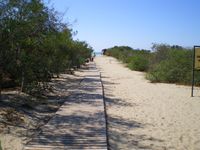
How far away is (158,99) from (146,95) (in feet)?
4.96

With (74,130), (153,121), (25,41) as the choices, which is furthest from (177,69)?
(74,130)

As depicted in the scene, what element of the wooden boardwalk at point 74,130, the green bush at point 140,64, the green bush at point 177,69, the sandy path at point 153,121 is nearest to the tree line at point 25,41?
the wooden boardwalk at point 74,130

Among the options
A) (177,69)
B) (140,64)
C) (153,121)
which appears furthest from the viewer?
(140,64)

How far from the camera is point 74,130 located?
32.6ft

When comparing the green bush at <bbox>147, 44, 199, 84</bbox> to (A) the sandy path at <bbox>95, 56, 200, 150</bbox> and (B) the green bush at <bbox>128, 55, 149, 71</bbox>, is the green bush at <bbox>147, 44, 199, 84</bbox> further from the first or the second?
(B) the green bush at <bbox>128, 55, 149, 71</bbox>

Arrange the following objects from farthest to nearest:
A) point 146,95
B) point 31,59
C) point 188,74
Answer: point 188,74
point 146,95
point 31,59

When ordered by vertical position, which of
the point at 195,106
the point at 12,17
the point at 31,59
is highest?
the point at 12,17

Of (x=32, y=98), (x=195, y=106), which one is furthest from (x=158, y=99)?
(x=32, y=98)

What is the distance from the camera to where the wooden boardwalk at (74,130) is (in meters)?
8.41

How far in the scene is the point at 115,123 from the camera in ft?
38.2

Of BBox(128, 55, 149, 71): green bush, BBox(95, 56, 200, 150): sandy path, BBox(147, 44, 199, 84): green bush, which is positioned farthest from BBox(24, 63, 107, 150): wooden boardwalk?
BBox(128, 55, 149, 71): green bush

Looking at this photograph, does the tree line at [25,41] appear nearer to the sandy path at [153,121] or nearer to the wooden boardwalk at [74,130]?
the wooden boardwalk at [74,130]

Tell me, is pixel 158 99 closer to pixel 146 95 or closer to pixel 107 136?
pixel 146 95

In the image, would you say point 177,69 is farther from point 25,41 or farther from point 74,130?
point 74,130
